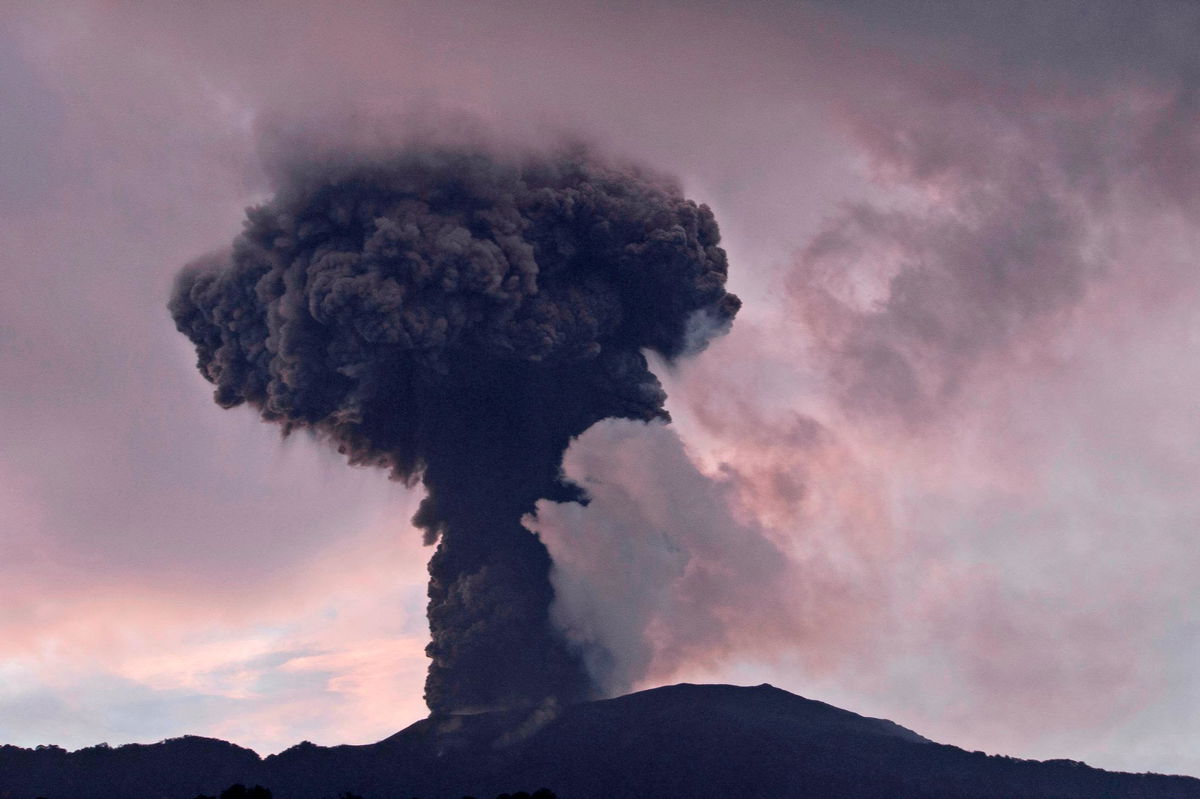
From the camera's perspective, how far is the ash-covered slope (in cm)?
5775

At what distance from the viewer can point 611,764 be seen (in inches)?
2335

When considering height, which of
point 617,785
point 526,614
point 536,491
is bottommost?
point 617,785

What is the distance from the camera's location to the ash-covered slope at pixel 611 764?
5775 cm

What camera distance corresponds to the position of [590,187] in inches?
2153

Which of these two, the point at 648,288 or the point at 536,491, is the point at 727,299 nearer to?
the point at 648,288

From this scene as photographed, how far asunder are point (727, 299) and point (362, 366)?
2116cm

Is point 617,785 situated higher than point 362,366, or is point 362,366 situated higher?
point 362,366

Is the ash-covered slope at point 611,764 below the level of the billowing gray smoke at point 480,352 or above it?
below

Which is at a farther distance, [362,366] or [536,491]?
[536,491]

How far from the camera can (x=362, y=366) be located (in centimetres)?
5016

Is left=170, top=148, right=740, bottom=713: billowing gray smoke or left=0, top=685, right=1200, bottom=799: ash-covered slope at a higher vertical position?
left=170, top=148, right=740, bottom=713: billowing gray smoke

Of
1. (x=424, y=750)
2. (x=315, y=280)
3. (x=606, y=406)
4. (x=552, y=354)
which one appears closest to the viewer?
(x=315, y=280)

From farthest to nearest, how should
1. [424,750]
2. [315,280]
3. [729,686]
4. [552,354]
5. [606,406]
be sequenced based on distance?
1. [729,686]
2. [424,750]
3. [606,406]
4. [552,354]
5. [315,280]

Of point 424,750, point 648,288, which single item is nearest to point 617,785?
point 424,750
